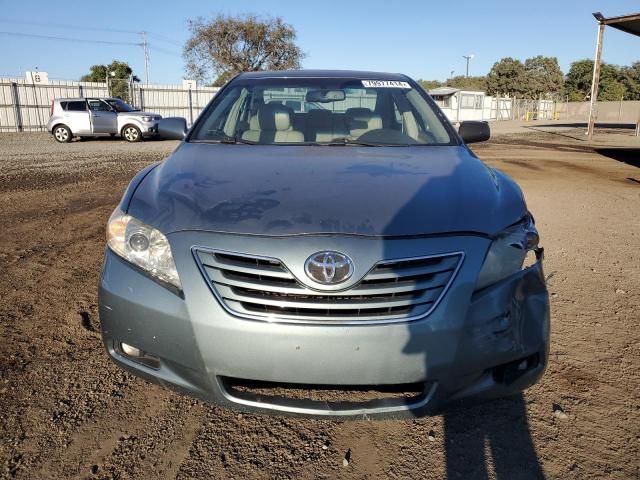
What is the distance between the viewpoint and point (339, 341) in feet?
5.80

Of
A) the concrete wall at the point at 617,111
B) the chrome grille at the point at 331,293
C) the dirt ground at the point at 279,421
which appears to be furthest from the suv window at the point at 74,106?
the concrete wall at the point at 617,111

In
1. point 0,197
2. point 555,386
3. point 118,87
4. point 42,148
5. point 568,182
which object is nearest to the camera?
point 555,386

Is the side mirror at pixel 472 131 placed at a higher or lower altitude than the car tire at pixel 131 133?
higher

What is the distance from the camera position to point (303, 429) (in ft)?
7.57

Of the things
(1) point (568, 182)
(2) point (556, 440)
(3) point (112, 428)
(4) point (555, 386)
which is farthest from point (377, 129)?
(1) point (568, 182)

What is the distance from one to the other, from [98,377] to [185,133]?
1711 millimetres

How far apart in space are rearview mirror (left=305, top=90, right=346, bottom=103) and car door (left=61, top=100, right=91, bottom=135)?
55.8 feet

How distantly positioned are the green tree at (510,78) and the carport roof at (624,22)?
47289 millimetres

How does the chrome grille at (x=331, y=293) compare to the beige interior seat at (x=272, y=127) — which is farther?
the beige interior seat at (x=272, y=127)

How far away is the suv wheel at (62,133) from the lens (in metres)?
18.2

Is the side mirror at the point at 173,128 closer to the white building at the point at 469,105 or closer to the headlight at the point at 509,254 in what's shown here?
the headlight at the point at 509,254

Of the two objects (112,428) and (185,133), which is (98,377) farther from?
(185,133)

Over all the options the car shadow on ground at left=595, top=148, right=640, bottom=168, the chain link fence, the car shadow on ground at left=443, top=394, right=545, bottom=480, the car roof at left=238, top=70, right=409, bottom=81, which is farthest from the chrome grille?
the chain link fence

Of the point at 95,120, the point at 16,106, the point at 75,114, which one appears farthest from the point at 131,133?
the point at 16,106
